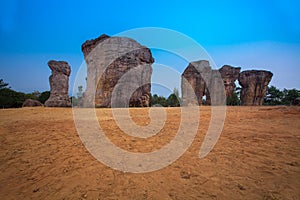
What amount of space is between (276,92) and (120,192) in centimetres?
4892

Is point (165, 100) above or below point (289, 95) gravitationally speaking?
below

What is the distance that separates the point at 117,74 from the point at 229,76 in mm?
25634

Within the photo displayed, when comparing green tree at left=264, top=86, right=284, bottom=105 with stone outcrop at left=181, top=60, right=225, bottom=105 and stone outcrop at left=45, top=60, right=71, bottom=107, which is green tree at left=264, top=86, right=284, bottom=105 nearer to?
stone outcrop at left=181, top=60, right=225, bottom=105

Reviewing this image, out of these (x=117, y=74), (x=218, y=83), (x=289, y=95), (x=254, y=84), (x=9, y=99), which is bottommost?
(x=9, y=99)

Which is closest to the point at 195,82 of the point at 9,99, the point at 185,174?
the point at 185,174

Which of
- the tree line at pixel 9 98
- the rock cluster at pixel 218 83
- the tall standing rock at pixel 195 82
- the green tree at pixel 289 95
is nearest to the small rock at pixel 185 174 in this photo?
the rock cluster at pixel 218 83

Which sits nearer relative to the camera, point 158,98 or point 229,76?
point 229,76

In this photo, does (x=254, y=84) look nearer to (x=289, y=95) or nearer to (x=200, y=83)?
(x=200, y=83)

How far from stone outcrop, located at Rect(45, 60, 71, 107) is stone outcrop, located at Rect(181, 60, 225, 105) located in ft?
74.1

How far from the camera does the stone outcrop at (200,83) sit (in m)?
32.4

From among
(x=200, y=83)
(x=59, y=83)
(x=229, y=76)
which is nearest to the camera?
(x=59, y=83)

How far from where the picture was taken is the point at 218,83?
32344 mm

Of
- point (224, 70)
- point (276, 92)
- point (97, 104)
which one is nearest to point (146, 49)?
point (97, 104)

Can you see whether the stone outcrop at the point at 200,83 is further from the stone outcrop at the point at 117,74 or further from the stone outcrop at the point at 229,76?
the stone outcrop at the point at 117,74
